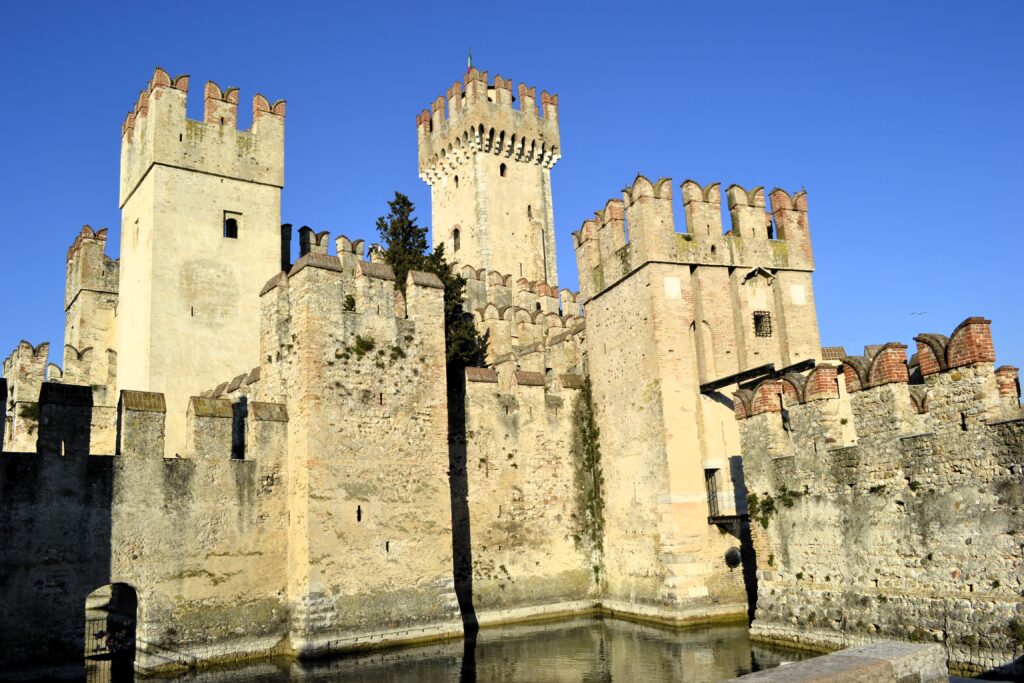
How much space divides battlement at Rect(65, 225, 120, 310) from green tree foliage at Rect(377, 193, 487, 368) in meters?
8.58

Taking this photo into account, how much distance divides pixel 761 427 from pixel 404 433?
7.04m

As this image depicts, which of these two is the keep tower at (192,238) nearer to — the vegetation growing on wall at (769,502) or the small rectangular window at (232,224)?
the small rectangular window at (232,224)

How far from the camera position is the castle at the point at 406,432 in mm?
13969

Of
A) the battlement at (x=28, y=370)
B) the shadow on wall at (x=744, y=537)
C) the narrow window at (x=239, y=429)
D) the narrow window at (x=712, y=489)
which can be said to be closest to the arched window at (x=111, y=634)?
the narrow window at (x=239, y=429)

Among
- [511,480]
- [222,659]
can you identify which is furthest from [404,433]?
[222,659]

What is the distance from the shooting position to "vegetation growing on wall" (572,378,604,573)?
21.0 metres

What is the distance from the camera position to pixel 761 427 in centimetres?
1538

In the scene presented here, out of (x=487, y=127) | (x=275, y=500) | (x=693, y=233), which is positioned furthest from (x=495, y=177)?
(x=275, y=500)

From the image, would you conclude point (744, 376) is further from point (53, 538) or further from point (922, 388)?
point (53, 538)

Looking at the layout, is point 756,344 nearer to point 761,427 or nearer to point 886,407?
point 761,427

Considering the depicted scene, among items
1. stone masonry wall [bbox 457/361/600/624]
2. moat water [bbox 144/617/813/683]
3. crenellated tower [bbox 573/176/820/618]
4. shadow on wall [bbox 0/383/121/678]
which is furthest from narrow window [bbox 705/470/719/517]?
shadow on wall [bbox 0/383/121/678]

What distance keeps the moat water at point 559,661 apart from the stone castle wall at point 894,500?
4.08 feet

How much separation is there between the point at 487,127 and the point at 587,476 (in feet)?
75.0

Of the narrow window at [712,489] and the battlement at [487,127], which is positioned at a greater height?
the battlement at [487,127]
